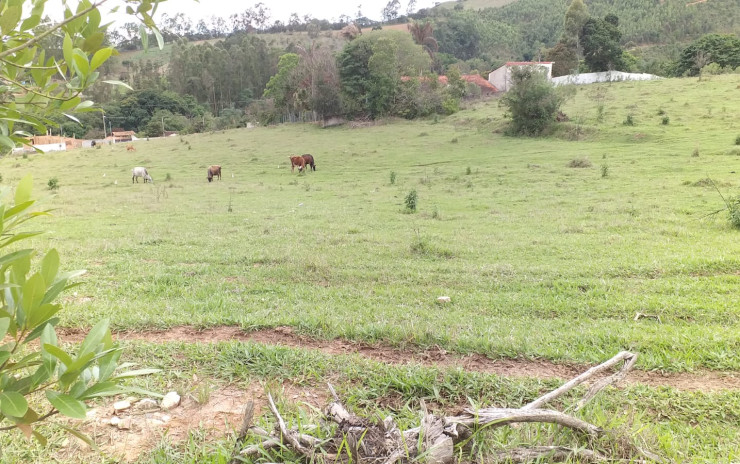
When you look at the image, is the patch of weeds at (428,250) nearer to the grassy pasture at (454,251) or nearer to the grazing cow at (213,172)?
the grassy pasture at (454,251)

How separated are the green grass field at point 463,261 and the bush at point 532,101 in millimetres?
5531

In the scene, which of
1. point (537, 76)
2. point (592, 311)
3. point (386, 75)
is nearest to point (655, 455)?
point (592, 311)

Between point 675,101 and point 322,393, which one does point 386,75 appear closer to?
point 675,101

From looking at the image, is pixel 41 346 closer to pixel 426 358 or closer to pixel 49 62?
pixel 49 62

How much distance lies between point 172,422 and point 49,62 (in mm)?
1874

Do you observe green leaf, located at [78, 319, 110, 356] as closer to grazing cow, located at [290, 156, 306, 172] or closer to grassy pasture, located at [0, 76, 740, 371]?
grassy pasture, located at [0, 76, 740, 371]

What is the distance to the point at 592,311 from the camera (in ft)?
14.8

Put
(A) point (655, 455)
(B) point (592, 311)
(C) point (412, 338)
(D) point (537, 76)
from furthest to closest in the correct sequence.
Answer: (D) point (537, 76) < (B) point (592, 311) < (C) point (412, 338) < (A) point (655, 455)

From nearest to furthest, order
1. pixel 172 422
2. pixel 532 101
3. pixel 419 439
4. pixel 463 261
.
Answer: pixel 419 439 < pixel 172 422 < pixel 463 261 < pixel 532 101

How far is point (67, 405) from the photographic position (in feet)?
2.82

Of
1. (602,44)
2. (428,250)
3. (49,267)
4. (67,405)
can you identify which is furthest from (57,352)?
(602,44)

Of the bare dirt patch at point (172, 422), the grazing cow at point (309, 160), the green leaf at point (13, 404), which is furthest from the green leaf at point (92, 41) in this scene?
the grazing cow at point (309, 160)

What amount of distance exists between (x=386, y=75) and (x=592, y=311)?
34.6 metres

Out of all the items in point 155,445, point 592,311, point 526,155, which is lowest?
point 592,311
